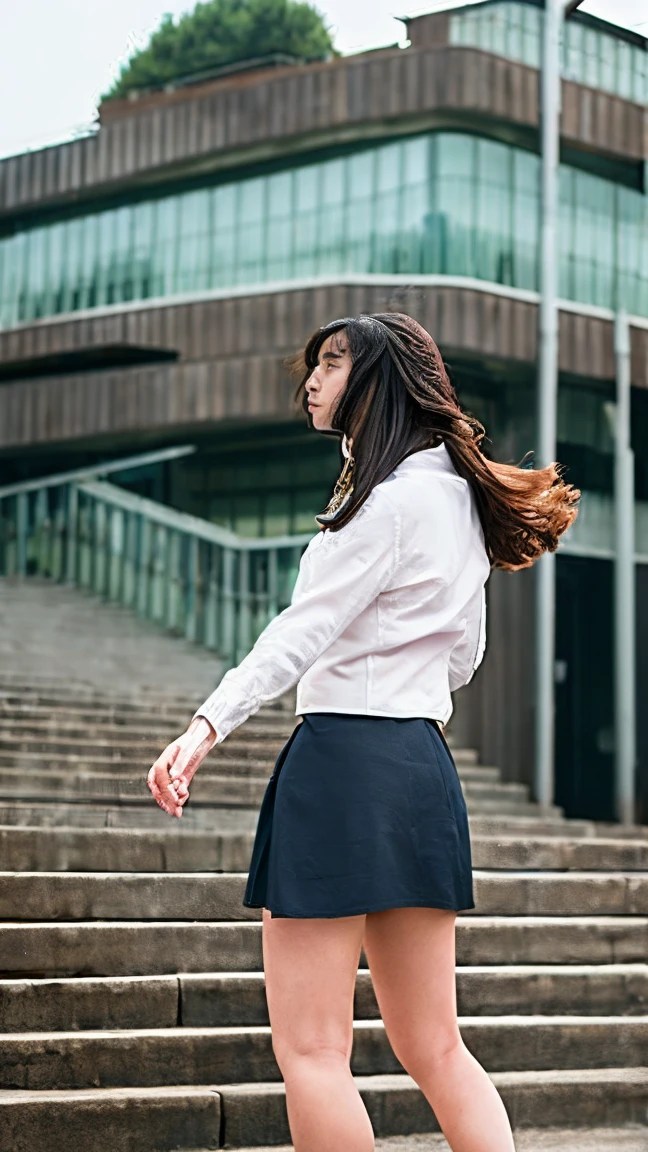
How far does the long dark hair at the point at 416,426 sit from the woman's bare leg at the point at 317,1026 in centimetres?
61

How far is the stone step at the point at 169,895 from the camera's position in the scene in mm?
4121

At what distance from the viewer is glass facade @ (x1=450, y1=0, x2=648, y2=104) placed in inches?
490

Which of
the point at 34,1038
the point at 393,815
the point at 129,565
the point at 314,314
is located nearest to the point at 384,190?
the point at 314,314

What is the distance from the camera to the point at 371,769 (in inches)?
86.6

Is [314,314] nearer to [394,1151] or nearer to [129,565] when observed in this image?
[129,565]

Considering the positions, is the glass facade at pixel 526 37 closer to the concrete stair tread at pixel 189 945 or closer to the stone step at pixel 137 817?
the stone step at pixel 137 817

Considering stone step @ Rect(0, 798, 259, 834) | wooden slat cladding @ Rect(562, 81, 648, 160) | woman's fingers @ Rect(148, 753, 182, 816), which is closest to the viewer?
woman's fingers @ Rect(148, 753, 182, 816)

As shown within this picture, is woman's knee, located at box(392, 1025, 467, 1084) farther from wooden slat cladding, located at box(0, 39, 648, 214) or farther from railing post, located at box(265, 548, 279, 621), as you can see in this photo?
wooden slat cladding, located at box(0, 39, 648, 214)

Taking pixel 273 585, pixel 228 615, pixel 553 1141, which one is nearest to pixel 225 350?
pixel 273 585

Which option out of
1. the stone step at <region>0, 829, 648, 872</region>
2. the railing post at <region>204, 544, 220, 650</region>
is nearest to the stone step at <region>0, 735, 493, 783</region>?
the stone step at <region>0, 829, 648, 872</region>

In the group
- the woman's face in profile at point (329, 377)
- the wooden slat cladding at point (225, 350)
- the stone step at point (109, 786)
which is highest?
the wooden slat cladding at point (225, 350)

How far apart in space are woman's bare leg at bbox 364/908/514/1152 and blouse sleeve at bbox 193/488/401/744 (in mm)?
381

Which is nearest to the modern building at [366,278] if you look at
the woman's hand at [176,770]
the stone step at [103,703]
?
the stone step at [103,703]

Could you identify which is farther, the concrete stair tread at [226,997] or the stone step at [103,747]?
the stone step at [103,747]
